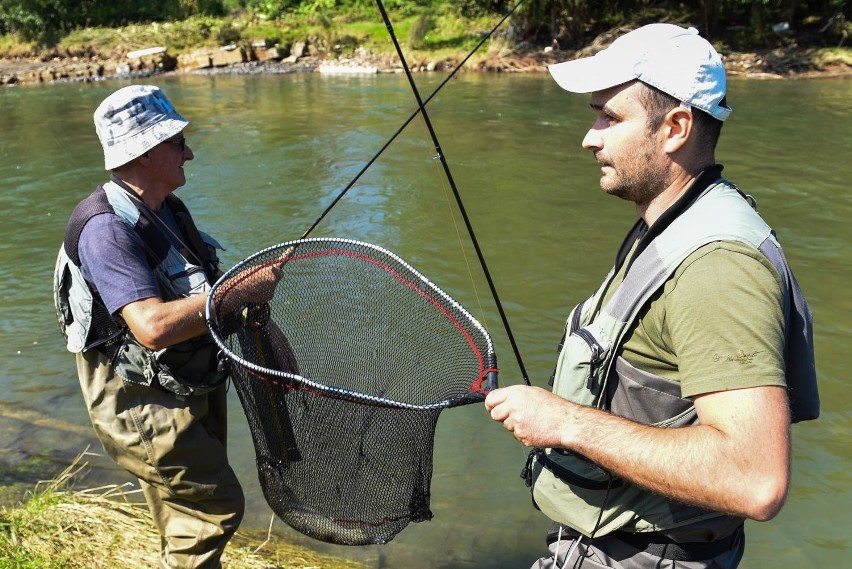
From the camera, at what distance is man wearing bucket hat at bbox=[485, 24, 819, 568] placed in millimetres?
1672

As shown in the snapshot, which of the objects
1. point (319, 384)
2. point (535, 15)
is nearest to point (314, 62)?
point (535, 15)

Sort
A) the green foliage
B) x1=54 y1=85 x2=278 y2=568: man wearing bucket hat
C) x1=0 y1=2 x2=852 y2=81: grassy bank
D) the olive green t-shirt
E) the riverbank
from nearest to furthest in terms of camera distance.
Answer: the olive green t-shirt, x1=54 y1=85 x2=278 y2=568: man wearing bucket hat, the riverbank, x1=0 y1=2 x2=852 y2=81: grassy bank, the green foliage

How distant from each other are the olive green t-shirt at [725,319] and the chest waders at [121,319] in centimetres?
181

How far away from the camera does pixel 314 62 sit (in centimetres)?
3005

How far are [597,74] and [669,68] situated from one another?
0.59 feet

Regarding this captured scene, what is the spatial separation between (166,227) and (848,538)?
402cm

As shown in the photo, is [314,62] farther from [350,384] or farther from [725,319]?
[725,319]

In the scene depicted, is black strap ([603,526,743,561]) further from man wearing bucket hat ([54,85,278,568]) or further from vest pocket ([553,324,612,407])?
man wearing bucket hat ([54,85,278,568])

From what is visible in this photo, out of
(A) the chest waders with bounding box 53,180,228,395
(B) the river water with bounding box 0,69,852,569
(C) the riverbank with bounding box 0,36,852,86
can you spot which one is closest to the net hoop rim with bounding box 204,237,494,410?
(A) the chest waders with bounding box 53,180,228,395

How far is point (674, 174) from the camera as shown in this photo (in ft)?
6.66

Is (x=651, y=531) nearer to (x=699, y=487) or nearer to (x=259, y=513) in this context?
(x=699, y=487)

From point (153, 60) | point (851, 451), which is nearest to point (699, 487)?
point (851, 451)

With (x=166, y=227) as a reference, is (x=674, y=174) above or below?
above

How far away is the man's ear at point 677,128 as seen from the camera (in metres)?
1.95
